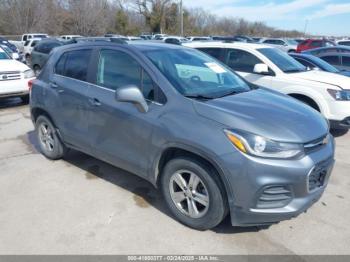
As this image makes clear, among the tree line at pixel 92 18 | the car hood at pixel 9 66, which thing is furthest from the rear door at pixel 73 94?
the tree line at pixel 92 18

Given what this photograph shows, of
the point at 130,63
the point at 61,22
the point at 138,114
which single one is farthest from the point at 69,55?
the point at 61,22

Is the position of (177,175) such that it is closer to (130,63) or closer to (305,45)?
(130,63)

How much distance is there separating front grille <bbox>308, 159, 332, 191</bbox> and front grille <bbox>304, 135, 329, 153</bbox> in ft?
0.48

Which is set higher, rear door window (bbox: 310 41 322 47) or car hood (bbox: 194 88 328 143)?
car hood (bbox: 194 88 328 143)

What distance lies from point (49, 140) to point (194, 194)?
9.25 ft

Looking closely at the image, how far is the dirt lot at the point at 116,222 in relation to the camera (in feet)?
9.68

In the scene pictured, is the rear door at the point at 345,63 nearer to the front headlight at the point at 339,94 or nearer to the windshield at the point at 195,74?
the front headlight at the point at 339,94

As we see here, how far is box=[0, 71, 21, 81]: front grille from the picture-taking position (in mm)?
8376

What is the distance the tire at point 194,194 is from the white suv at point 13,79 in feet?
22.2

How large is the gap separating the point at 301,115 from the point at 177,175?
1359 millimetres

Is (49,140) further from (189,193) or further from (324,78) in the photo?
(324,78)

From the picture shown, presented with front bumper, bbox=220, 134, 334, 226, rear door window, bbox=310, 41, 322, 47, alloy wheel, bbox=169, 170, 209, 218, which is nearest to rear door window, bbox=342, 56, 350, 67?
front bumper, bbox=220, 134, 334, 226

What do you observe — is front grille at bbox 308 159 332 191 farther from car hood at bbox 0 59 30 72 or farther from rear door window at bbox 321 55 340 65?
rear door window at bbox 321 55 340 65

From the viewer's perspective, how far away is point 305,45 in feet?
73.4
